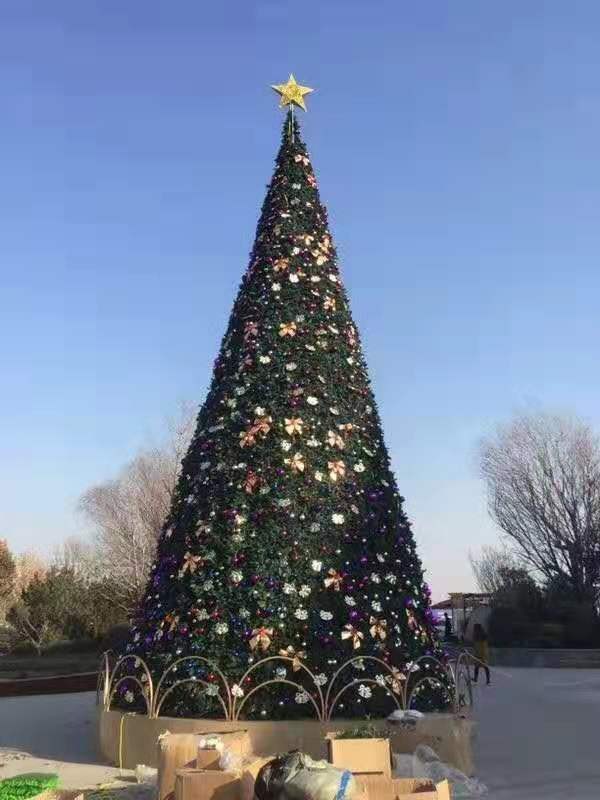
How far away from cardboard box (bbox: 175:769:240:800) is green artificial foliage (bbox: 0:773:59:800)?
954 mm

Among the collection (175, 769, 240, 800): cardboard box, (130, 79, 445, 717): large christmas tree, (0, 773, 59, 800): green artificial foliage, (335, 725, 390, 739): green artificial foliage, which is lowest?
(0, 773, 59, 800): green artificial foliage

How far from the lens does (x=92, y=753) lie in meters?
8.05

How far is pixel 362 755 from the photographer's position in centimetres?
512

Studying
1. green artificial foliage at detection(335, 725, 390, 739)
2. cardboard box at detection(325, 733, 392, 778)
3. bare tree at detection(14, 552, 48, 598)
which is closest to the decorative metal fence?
green artificial foliage at detection(335, 725, 390, 739)

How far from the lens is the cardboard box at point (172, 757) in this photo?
5.42m

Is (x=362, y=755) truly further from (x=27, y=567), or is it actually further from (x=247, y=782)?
(x=27, y=567)

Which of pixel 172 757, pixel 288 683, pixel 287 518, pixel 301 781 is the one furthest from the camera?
pixel 287 518

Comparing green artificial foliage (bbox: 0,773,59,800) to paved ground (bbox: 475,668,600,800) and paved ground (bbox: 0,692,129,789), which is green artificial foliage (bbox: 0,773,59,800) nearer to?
paved ground (bbox: 0,692,129,789)

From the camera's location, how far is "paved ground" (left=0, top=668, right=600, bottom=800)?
675cm

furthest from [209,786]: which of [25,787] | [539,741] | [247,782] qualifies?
[539,741]

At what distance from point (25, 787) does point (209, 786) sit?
1274 millimetres

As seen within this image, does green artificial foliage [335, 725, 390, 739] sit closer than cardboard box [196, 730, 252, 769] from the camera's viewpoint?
No

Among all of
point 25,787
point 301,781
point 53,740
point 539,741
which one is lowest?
point 539,741

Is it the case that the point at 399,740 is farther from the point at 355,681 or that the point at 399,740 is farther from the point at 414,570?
the point at 414,570
